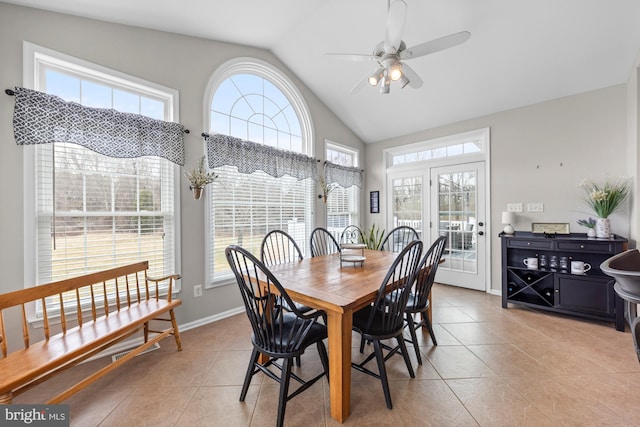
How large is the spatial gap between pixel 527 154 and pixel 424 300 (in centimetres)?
285

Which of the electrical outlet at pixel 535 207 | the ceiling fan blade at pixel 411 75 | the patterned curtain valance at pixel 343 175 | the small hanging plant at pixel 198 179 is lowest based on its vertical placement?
the electrical outlet at pixel 535 207

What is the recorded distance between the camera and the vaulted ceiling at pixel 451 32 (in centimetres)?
239

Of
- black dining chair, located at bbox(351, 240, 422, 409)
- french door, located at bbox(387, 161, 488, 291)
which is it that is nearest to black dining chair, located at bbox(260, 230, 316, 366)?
black dining chair, located at bbox(351, 240, 422, 409)

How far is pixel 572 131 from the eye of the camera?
3.21m

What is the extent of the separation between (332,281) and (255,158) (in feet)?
6.71

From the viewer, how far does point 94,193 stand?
2260 millimetres

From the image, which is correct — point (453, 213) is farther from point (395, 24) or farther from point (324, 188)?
point (395, 24)

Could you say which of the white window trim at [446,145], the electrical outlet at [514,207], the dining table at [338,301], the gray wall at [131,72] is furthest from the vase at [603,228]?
the gray wall at [131,72]

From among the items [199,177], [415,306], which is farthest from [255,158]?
[415,306]

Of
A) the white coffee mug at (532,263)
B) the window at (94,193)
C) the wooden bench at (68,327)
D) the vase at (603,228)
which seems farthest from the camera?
the white coffee mug at (532,263)

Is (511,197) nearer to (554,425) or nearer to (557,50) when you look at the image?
(557,50)

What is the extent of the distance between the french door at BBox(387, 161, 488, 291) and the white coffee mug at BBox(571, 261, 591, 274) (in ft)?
3.34

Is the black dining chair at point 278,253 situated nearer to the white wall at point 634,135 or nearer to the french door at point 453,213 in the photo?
the french door at point 453,213

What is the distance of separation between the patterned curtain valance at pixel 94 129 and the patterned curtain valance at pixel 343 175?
2261 mm
